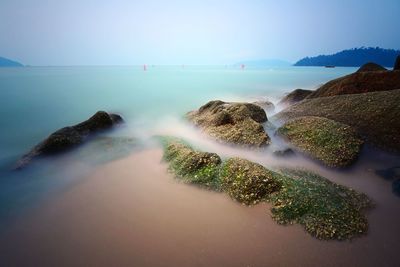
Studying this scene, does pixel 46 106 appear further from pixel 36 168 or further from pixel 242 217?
pixel 242 217

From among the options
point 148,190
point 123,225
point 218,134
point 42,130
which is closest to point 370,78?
point 218,134

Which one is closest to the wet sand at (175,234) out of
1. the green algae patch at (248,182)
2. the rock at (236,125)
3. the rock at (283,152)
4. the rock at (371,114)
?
the green algae patch at (248,182)

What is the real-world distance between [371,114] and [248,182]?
8.52m

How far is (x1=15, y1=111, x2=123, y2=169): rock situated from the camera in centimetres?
1127

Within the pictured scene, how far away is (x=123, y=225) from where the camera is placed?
22.4 ft

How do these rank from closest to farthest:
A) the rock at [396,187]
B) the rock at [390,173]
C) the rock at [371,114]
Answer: the rock at [396,187] < the rock at [390,173] < the rock at [371,114]

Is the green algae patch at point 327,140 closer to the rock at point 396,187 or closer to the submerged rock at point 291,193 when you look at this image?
the rock at point 396,187

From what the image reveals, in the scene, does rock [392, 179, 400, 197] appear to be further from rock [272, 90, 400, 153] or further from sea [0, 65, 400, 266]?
rock [272, 90, 400, 153]

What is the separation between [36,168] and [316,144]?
39.9 feet

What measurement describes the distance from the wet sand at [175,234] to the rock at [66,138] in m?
3.94

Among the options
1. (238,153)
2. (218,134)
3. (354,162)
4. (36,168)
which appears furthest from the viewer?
(218,134)

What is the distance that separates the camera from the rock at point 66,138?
11273 millimetres

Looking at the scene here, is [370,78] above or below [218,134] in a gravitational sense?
above

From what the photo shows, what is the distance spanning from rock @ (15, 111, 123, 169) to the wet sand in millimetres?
3945
